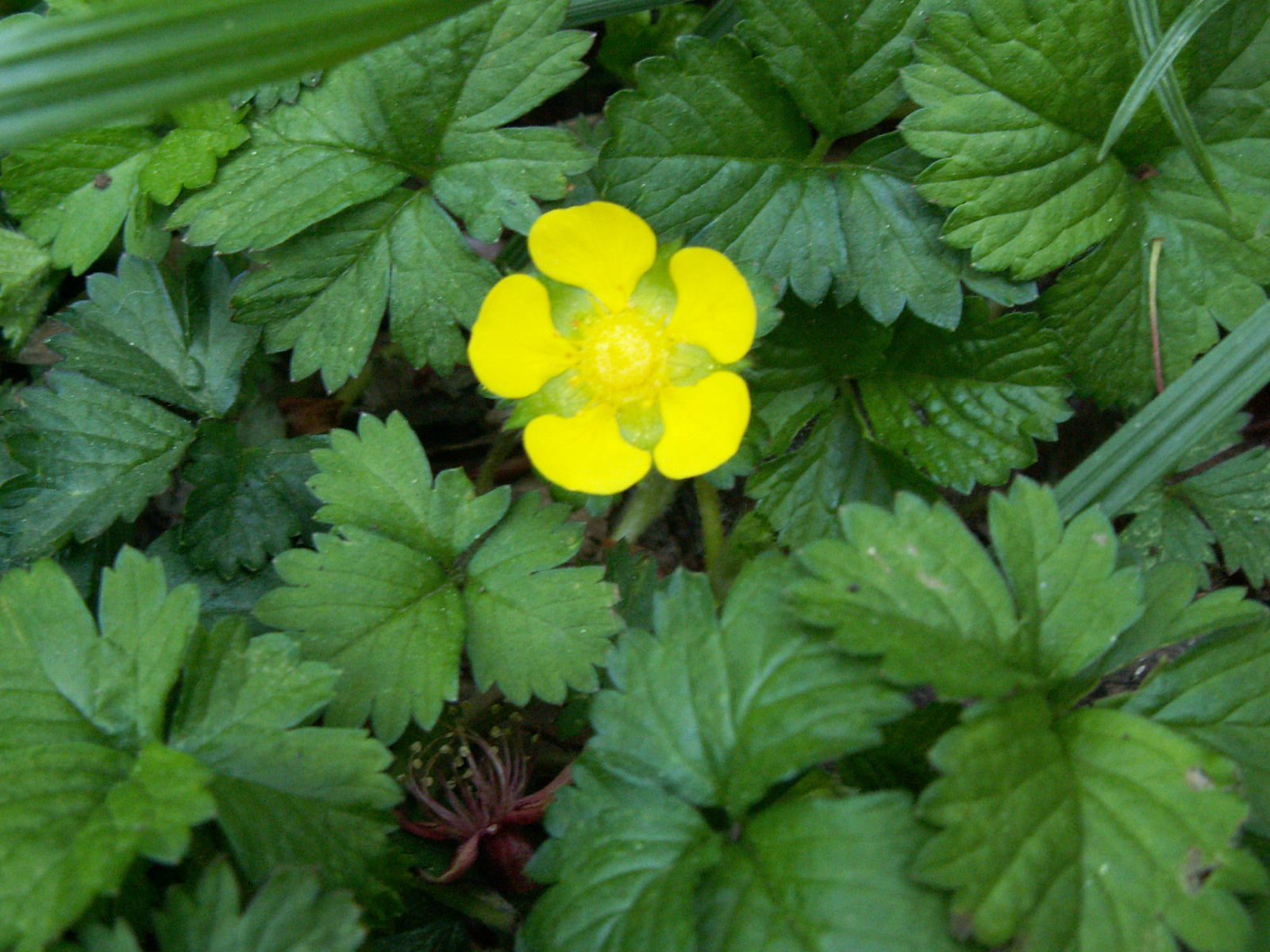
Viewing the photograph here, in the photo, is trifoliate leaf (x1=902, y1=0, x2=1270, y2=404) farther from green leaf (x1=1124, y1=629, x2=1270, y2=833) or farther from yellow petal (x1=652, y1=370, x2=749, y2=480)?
green leaf (x1=1124, y1=629, x2=1270, y2=833)

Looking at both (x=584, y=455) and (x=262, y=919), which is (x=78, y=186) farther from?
(x=262, y=919)

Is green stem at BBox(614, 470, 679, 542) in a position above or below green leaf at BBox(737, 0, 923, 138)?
below

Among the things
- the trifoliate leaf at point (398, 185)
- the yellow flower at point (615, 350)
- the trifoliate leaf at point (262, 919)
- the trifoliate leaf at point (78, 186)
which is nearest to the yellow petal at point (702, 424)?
the yellow flower at point (615, 350)

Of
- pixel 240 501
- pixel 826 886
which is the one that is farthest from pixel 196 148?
pixel 826 886

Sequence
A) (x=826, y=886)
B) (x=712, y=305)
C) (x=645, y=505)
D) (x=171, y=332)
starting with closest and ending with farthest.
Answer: (x=826, y=886), (x=712, y=305), (x=171, y=332), (x=645, y=505)

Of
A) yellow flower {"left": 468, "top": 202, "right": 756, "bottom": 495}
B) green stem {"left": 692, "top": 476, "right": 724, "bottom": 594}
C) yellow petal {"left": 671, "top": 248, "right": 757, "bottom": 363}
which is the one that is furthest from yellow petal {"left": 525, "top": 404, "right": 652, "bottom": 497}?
green stem {"left": 692, "top": 476, "right": 724, "bottom": 594}

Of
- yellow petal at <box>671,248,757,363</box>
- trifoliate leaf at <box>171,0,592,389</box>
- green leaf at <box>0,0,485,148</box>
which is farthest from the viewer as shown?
trifoliate leaf at <box>171,0,592,389</box>

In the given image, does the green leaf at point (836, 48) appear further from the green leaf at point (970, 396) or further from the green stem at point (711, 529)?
the green stem at point (711, 529)

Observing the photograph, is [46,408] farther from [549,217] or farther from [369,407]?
[549,217]
